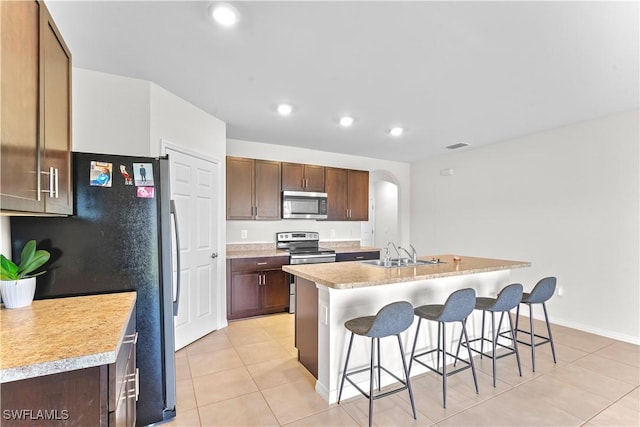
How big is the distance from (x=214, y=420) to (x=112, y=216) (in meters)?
1.50

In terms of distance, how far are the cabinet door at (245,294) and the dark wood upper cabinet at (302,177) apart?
4.75 feet

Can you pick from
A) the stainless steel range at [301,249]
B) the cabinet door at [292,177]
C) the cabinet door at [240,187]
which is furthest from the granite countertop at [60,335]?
the cabinet door at [292,177]

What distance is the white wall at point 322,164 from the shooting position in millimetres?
4523

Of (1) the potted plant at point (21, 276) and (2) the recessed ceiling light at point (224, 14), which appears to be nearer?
(1) the potted plant at point (21, 276)

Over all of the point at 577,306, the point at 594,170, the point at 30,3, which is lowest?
the point at 577,306

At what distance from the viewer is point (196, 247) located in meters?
3.28

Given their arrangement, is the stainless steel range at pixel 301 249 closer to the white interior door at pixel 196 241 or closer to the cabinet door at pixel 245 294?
the cabinet door at pixel 245 294

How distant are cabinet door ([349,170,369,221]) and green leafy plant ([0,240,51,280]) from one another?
4.24 m

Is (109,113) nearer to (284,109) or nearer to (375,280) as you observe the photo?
(284,109)

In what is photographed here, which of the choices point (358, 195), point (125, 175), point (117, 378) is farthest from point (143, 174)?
point (358, 195)

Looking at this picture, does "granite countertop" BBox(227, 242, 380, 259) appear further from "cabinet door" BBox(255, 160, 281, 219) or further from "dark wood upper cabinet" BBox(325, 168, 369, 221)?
"dark wood upper cabinet" BBox(325, 168, 369, 221)

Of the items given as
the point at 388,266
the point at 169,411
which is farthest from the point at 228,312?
the point at 388,266

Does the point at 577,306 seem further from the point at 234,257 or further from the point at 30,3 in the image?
the point at 30,3

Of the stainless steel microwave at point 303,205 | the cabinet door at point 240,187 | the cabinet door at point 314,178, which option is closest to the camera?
the cabinet door at point 240,187
